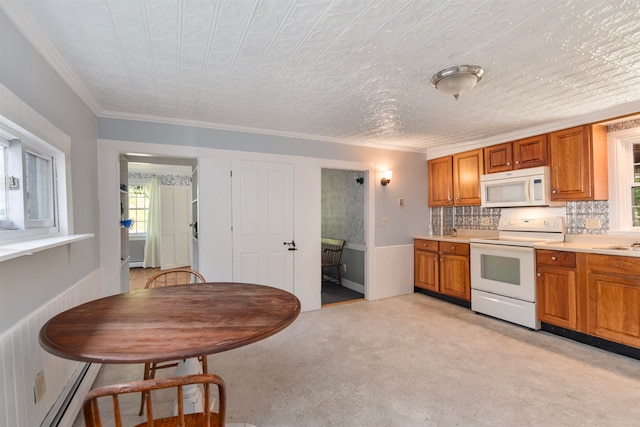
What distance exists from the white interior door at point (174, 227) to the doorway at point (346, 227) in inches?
135

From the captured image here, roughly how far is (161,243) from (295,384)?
18.6 ft

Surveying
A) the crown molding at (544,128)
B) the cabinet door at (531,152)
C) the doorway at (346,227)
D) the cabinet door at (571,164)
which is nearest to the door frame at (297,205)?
the doorway at (346,227)

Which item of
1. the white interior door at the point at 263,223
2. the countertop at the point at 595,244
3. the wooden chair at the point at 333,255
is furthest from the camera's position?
the wooden chair at the point at 333,255

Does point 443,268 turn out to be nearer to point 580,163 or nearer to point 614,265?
point 614,265

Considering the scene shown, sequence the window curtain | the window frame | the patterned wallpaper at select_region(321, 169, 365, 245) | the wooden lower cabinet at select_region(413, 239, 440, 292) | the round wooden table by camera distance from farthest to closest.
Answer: the window curtain, the patterned wallpaper at select_region(321, 169, 365, 245), the wooden lower cabinet at select_region(413, 239, 440, 292), the window frame, the round wooden table

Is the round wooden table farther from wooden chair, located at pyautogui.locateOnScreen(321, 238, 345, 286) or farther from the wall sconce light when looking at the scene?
wooden chair, located at pyautogui.locateOnScreen(321, 238, 345, 286)

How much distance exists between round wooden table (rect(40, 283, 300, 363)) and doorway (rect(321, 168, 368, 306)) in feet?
9.44

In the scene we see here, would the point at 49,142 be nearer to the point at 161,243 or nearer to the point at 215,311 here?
the point at 215,311

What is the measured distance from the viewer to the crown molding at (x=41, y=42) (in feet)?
4.70

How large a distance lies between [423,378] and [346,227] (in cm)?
326

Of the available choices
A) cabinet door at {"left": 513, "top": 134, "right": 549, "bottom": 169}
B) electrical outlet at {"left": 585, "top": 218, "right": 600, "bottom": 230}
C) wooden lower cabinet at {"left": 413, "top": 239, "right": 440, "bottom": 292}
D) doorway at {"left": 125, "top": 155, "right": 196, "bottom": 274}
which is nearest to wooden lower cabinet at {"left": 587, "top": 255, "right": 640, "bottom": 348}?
electrical outlet at {"left": 585, "top": 218, "right": 600, "bottom": 230}

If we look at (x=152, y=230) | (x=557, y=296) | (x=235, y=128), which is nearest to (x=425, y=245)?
(x=557, y=296)

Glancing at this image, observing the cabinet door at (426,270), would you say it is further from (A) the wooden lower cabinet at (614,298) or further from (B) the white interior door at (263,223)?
(B) the white interior door at (263,223)

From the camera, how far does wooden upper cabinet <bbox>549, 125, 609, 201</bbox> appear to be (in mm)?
3092
